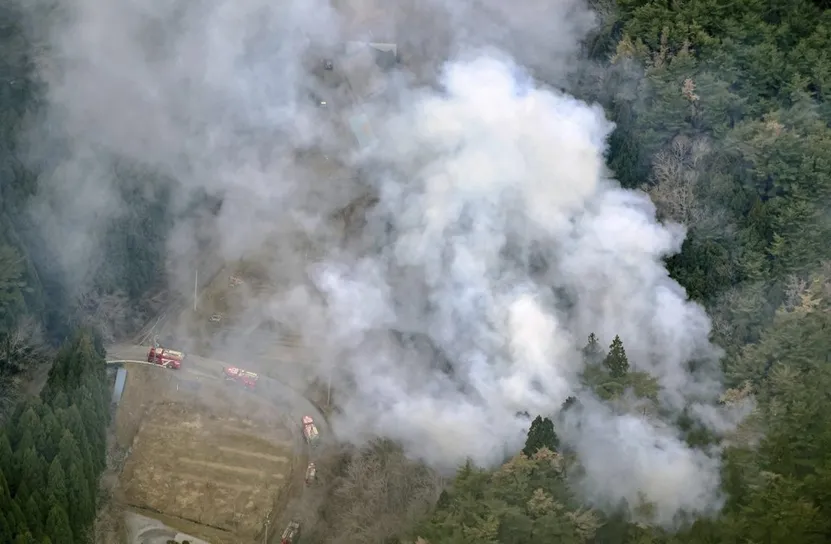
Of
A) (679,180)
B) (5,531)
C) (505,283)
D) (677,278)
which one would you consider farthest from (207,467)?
(679,180)

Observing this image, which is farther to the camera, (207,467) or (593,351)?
(207,467)

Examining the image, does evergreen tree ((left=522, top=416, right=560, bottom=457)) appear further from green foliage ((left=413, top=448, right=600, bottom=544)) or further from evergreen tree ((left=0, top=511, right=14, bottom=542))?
evergreen tree ((left=0, top=511, right=14, bottom=542))

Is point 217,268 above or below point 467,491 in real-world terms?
above

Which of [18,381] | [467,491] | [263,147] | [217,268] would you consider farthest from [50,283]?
[467,491]

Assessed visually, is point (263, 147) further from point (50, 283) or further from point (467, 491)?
point (467, 491)

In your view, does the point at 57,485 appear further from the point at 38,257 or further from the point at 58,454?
the point at 38,257

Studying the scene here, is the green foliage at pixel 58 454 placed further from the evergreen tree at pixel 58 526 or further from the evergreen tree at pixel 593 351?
the evergreen tree at pixel 593 351
